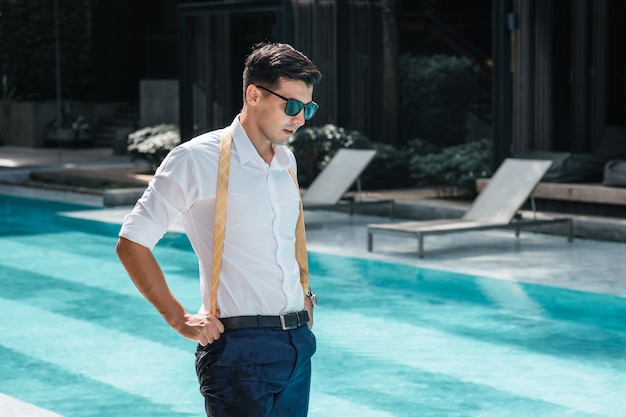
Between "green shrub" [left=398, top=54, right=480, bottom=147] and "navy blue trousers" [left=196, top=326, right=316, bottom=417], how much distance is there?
49.2 feet

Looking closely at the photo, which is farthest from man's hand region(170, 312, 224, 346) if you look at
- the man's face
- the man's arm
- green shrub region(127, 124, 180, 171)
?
green shrub region(127, 124, 180, 171)

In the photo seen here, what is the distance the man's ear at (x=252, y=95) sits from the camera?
3.49 meters

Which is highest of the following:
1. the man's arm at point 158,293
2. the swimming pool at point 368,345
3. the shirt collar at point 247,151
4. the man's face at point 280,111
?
the man's face at point 280,111

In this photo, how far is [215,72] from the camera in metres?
19.8

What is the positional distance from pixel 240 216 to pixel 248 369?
0.45 m

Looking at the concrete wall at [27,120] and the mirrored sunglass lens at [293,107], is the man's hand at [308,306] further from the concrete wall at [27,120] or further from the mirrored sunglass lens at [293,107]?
the concrete wall at [27,120]

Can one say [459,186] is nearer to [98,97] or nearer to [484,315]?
[484,315]

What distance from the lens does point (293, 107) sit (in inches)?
135

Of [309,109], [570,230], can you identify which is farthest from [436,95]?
[309,109]

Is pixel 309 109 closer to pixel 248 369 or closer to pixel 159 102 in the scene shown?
pixel 248 369

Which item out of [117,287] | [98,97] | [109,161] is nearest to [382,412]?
[117,287]

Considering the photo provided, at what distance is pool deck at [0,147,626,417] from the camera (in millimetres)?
10828

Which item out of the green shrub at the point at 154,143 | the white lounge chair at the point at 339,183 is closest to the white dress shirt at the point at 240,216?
the white lounge chair at the point at 339,183

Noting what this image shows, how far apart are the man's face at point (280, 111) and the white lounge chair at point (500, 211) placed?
8449mm
